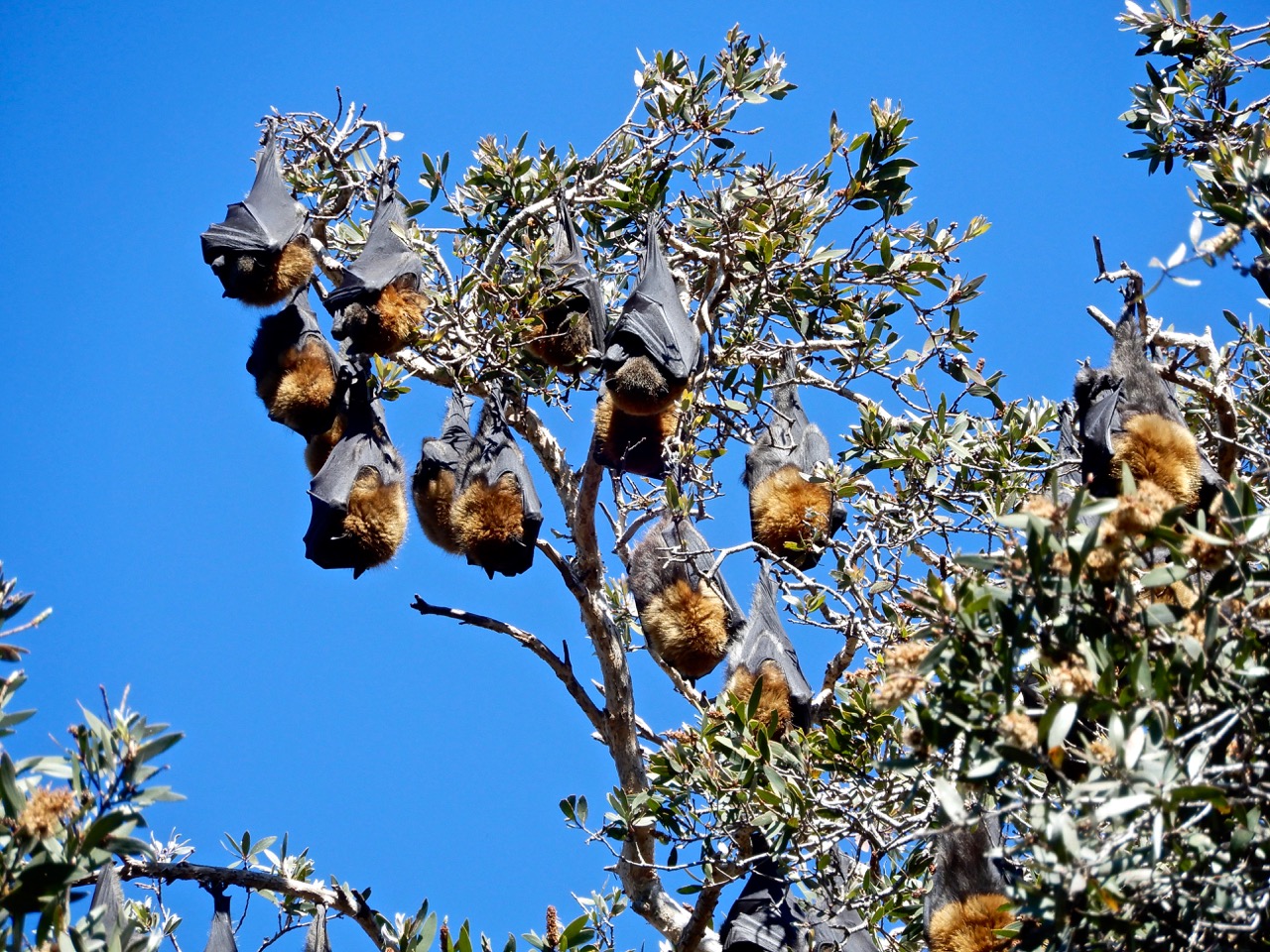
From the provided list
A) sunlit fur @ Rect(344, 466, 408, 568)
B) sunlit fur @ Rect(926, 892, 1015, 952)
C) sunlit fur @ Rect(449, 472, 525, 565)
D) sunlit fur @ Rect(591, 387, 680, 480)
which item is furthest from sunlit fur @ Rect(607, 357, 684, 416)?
sunlit fur @ Rect(926, 892, 1015, 952)

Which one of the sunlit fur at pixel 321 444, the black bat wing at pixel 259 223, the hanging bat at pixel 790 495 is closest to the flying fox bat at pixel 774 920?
the hanging bat at pixel 790 495

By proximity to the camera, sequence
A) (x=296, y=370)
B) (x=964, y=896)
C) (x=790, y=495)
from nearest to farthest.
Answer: (x=964, y=896) < (x=296, y=370) < (x=790, y=495)

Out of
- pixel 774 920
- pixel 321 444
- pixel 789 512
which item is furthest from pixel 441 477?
pixel 774 920

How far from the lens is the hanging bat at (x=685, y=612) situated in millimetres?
6711

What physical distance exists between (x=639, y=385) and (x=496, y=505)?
1.20 metres

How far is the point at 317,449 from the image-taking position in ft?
23.6

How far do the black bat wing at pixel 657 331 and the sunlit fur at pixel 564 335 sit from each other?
17cm

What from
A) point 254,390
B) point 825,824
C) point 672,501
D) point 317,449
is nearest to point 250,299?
point 254,390

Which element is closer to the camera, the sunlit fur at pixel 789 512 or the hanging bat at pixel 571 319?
the hanging bat at pixel 571 319

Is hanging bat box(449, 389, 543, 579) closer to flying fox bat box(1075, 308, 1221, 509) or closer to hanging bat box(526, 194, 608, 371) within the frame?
hanging bat box(526, 194, 608, 371)

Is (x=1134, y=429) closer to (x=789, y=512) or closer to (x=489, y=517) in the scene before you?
(x=789, y=512)

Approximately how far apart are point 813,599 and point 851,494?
0.66m

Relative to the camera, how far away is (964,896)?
15.3 feet

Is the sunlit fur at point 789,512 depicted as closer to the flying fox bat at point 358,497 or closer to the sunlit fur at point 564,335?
the sunlit fur at point 564,335
